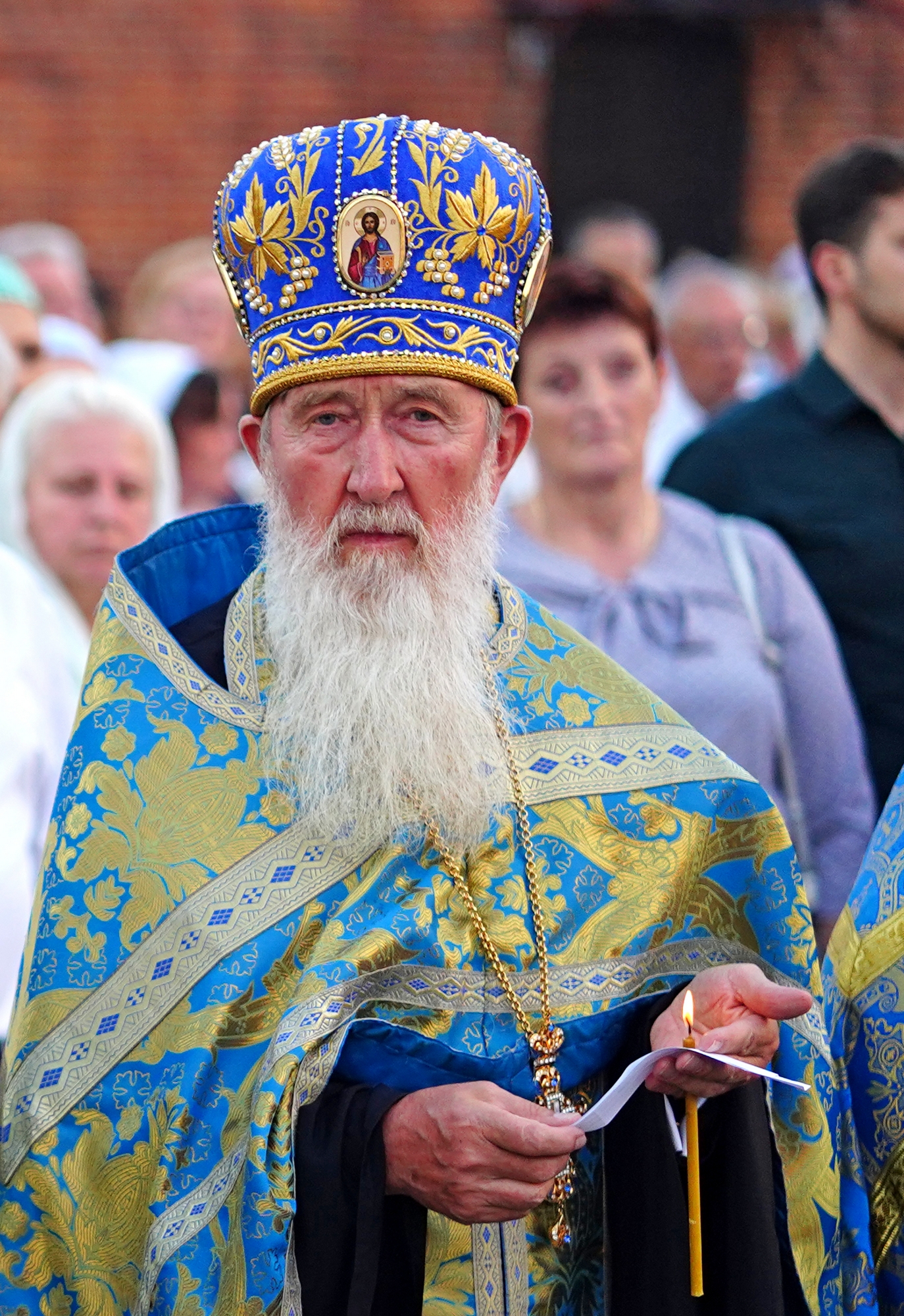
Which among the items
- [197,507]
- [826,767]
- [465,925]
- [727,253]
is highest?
[727,253]

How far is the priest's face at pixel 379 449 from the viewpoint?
2.86m

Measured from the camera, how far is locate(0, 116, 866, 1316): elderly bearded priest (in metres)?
2.72

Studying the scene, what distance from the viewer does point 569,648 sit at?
3.16m

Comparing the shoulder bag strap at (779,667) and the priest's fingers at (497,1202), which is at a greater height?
the shoulder bag strap at (779,667)

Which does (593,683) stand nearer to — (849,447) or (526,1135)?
(526,1135)

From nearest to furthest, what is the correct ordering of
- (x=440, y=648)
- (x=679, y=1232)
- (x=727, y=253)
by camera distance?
(x=679, y=1232)
(x=440, y=648)
(x=727, y=253)

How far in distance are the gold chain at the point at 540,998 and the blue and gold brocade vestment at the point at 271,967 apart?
0.02 metres

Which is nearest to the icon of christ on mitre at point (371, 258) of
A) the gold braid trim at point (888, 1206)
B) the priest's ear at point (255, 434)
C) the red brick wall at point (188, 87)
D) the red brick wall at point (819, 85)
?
the priest's ear at point (255, 434)

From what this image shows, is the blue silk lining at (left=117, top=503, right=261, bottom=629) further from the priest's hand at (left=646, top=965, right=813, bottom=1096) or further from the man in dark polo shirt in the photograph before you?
the man in dark polo shirt

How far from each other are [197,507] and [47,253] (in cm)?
253

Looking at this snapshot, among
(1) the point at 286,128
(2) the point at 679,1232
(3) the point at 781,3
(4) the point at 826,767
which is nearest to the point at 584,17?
(3) the point at 781,3

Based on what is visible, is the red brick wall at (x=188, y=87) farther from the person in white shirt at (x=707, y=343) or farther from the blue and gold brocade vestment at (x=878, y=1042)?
the blue and gold brocade vestment at (x=878, y=1042)

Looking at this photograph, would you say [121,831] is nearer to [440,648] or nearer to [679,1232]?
[440,648]

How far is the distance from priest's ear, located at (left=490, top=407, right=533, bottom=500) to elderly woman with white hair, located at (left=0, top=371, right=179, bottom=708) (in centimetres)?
212
